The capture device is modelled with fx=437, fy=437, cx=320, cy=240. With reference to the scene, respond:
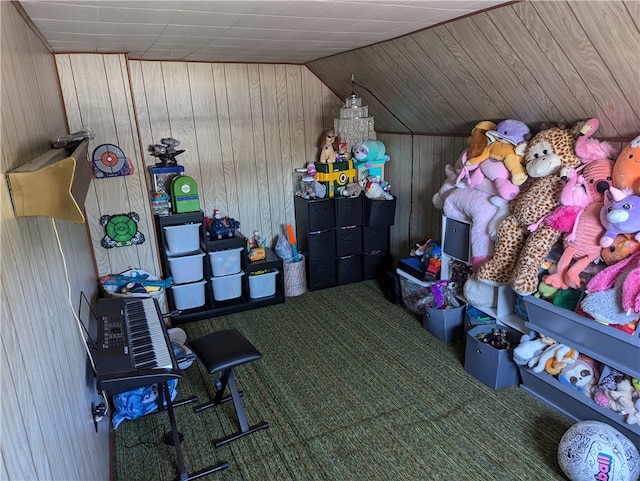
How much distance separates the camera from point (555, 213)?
2.32m

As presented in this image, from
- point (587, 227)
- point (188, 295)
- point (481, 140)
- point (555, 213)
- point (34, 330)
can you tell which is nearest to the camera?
point (34, 330)

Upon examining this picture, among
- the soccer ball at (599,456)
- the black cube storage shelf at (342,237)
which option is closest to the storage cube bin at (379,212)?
the black cube storage shelf at (342,237)

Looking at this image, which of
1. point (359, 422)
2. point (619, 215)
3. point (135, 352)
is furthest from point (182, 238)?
point (619, 215)

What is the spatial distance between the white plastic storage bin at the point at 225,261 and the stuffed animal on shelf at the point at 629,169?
2.65m

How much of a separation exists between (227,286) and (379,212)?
1.51m

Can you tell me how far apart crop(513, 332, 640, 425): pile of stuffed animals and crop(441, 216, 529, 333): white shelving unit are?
18 cm

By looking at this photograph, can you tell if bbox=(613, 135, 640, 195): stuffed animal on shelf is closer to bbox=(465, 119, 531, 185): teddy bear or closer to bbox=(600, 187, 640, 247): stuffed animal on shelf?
bbox=(600, 187, 640, 247): stuffed animal on shelf

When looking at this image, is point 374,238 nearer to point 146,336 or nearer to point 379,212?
point 379,212

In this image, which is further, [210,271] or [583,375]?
[210,271]

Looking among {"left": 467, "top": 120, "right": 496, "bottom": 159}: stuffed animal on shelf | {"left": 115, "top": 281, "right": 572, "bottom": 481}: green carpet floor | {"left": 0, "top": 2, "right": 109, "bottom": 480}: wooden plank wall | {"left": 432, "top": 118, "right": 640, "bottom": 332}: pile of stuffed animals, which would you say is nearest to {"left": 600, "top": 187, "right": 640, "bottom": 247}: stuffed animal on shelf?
{"left": 432, "top": 118, "right": 640, "bottom": 332}: pile of stuffed animals

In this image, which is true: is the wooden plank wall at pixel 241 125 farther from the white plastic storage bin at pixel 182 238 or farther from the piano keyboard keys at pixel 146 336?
the piano keyboard keys at pixel 146 336

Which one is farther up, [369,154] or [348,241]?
[369,154]

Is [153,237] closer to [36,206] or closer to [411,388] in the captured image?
[411,388]

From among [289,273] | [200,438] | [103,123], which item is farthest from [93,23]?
[289,273]
